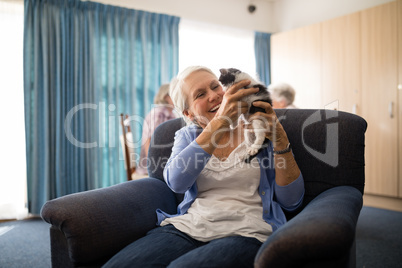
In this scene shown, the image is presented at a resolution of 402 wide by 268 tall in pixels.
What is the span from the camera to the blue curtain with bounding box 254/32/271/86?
4846mm

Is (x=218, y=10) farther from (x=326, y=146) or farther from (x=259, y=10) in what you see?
(x=326, y=146)

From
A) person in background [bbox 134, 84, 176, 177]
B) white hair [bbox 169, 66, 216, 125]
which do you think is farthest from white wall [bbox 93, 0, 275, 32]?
white hair [bbox 169, 66, 216, 125]

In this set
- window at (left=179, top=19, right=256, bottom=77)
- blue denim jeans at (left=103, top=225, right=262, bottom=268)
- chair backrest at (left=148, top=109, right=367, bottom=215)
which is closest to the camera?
blue denim jeans at (left=103, top=225, right=262, bottom=268)

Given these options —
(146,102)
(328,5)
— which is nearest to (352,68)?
(328,5)

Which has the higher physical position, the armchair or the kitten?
the kitten

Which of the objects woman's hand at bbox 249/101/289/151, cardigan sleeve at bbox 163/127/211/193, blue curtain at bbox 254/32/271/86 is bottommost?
cardigan sleeve at bbox 163/127/211/193

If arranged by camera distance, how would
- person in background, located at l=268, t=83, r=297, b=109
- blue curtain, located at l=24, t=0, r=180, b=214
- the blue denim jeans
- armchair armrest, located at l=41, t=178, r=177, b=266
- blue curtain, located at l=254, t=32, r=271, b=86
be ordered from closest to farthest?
1. the blue denim jeans
2. armchair armrest, located at l=41, t=178, r=177, b=266
3. person in background, located at l=268, t=83, r=297, b=109
4. blue curtain, located at l=24, t=0, r=180, b=214
5. blue curtain, located at l=254, t=32, r=271, b=86

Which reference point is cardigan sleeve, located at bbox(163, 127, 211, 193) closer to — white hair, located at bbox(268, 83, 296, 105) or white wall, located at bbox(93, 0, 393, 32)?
white hair, located at bbox(268, 83, 296, 105)

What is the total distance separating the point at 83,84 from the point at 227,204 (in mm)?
2877

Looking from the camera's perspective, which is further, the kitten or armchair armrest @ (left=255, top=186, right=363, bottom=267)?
the kitten

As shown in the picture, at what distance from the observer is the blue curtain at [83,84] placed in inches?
129

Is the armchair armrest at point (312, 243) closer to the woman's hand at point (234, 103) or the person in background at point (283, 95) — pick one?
the woman's hand at point (234, 103)

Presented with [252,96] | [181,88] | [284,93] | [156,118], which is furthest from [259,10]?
[252,96]

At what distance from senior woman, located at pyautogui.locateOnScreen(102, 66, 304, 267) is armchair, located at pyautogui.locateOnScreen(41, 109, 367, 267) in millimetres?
104
